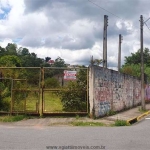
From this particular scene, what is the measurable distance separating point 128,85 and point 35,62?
179ft

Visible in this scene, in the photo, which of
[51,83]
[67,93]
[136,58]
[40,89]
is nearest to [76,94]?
[67,93]

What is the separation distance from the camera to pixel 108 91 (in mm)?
17547

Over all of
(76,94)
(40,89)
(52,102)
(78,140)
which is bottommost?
(78,140)

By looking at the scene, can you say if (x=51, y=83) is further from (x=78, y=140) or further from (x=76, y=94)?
(x=78, y=140)

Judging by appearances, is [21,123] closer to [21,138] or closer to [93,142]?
[21,138]

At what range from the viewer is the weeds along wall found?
14922mm

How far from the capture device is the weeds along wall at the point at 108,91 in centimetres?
1492

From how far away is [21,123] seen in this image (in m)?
13.4

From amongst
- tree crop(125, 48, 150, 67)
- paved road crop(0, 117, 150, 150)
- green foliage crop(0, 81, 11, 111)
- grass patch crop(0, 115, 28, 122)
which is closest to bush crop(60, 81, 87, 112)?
grass patch crop(0, 115, 28, 122)

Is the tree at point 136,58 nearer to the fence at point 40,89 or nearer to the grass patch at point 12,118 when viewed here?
the fence at point 40,89

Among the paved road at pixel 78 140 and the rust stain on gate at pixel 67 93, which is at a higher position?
the rust stain on gate at pixel 67 93

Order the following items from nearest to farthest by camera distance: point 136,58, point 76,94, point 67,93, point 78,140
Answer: point 78,140 → point 76,94 → point 67,93 → point 136,58

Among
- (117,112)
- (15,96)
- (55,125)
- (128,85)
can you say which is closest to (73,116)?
(55,125)

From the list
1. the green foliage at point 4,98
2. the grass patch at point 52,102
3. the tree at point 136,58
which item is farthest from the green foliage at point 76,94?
the tree at point 136,58
